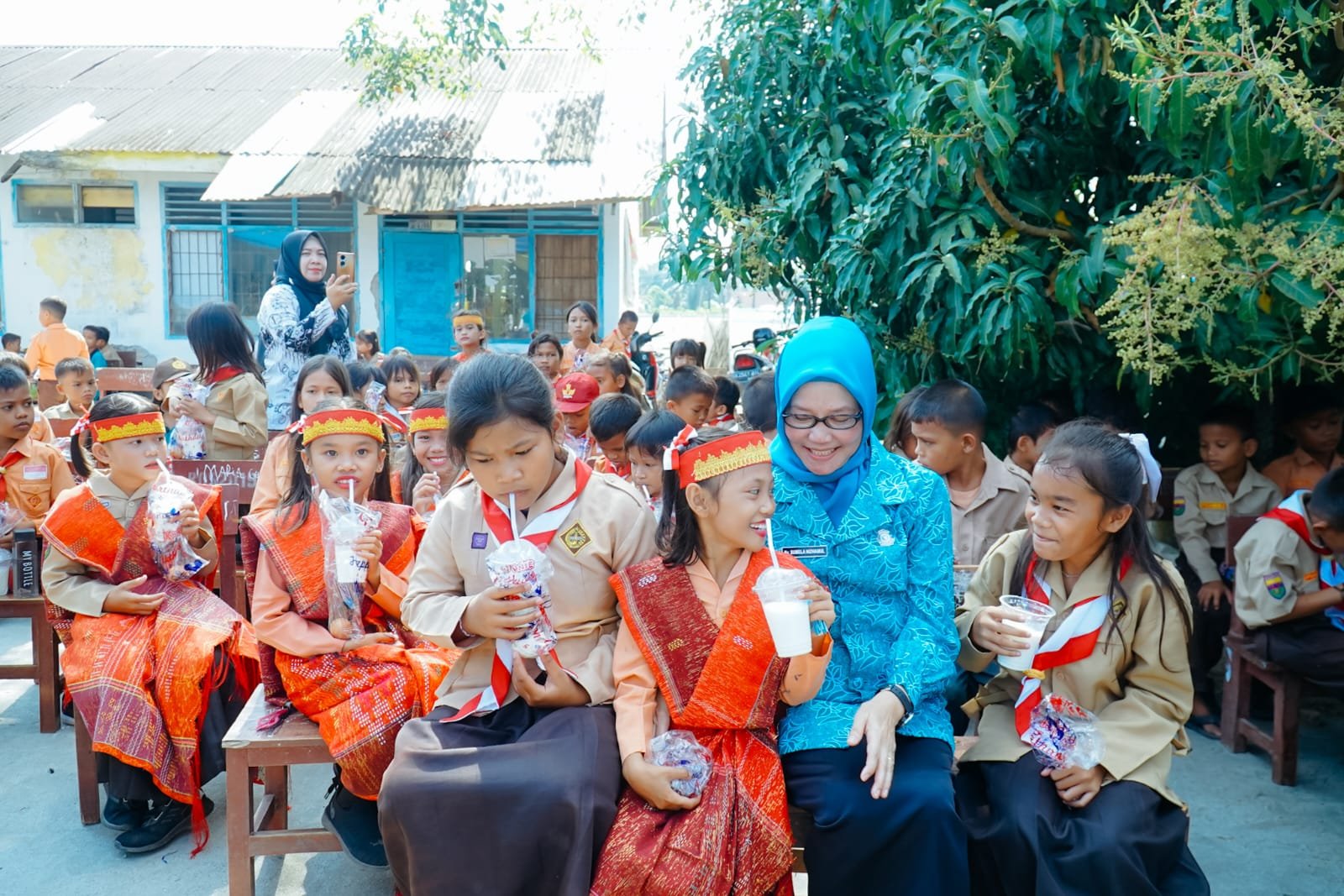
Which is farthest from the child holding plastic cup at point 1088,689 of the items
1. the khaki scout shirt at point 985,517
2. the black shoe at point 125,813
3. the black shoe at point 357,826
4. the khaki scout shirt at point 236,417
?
the khaki scout shirt at point 236,417

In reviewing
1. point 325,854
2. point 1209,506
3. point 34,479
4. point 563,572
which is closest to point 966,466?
point 1209,506

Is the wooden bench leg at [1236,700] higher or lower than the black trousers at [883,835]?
lower

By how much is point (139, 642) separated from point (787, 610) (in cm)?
230

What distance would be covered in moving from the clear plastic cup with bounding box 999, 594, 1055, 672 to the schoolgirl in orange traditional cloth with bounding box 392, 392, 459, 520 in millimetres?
2293

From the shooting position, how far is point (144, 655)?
3.32 m

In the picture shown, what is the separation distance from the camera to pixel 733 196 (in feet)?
19.4

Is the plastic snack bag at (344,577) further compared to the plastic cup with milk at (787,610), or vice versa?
the plastic snack bag at (344,577)

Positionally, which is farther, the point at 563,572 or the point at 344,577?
the point at 344,577

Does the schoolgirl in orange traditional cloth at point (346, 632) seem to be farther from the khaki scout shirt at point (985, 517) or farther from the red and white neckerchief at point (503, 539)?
the khaki scout shirt at point (985, 517)

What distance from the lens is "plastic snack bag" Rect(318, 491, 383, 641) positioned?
2861 mm

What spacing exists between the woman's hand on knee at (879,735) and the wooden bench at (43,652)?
332 cm

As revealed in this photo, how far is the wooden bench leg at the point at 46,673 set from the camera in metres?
4.14

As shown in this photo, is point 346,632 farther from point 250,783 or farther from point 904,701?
point 904,701

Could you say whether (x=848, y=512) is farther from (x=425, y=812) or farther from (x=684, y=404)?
(x=684, y=404)
